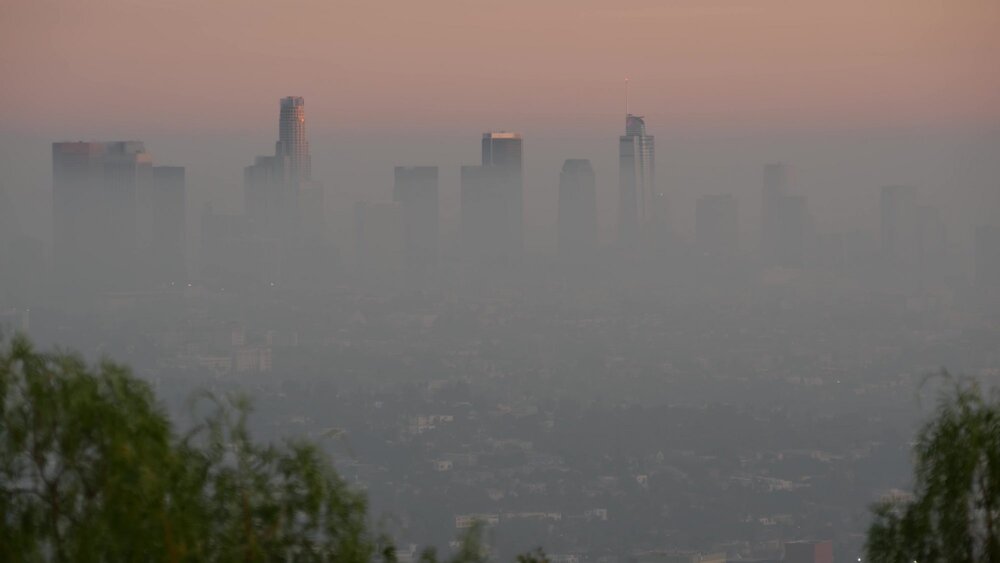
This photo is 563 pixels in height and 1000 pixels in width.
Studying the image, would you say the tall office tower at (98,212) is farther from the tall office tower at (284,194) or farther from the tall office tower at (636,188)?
the tall office tower at (636,188)

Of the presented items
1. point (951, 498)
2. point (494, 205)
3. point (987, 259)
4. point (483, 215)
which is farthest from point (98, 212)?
point (987, 259)

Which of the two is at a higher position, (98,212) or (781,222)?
(781,222)

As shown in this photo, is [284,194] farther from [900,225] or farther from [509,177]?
[900,225]

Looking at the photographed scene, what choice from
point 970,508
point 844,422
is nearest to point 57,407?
point 970,508

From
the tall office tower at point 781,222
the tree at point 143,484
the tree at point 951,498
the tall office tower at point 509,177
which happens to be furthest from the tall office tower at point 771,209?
the tree at point 143,484

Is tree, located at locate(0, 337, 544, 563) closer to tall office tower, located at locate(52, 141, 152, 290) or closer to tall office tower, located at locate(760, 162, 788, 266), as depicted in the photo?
tall office tower, located at locate(52, 141, 152, 290)
